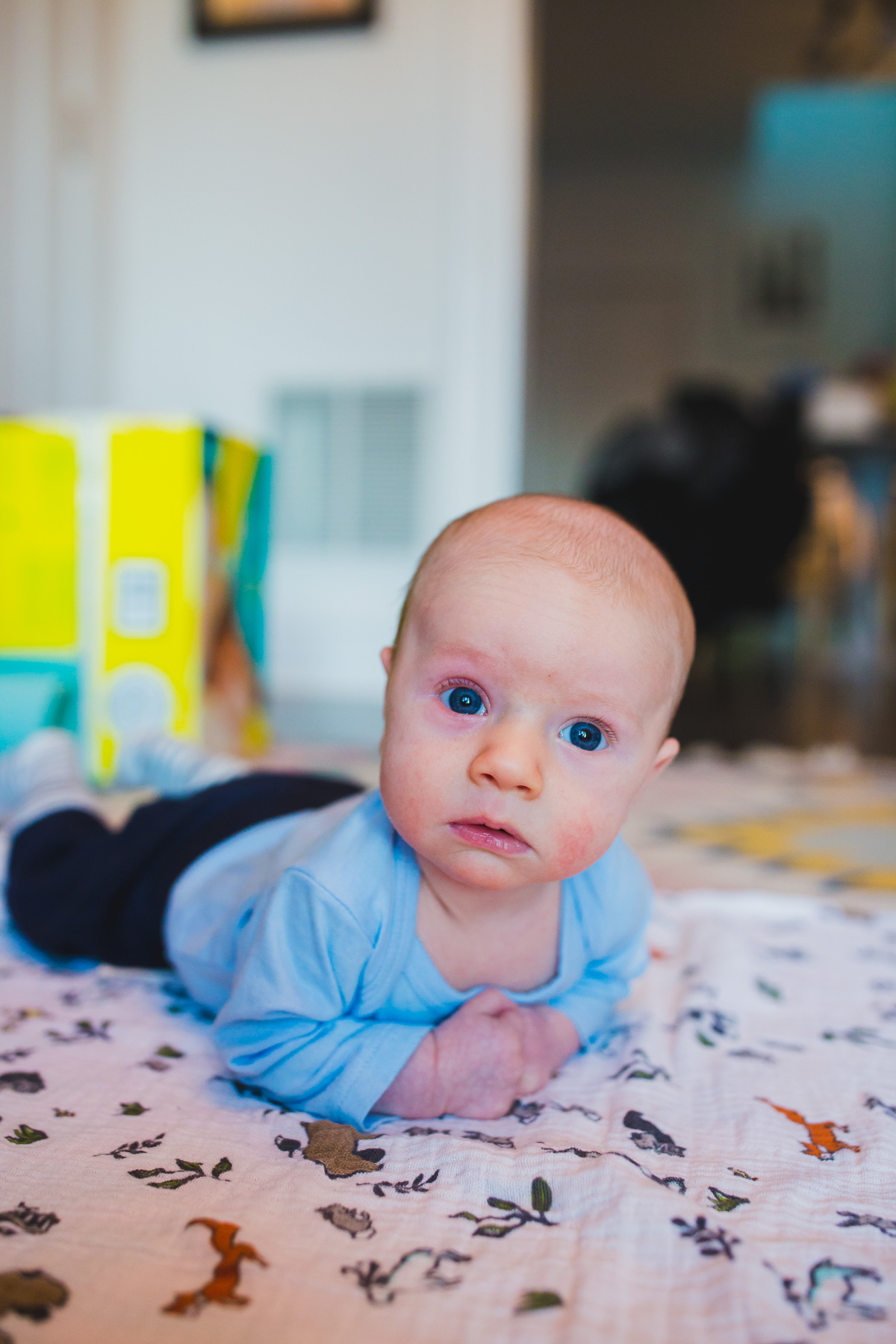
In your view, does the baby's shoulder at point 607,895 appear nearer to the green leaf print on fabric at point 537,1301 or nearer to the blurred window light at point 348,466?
the green leaf print on fabric at point 537,1301

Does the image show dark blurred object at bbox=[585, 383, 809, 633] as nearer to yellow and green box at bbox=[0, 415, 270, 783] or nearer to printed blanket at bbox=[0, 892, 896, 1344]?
yellow and green box at bbox=[0, 415, 270, 783]

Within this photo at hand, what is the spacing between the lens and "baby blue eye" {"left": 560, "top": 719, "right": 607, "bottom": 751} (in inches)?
21.7

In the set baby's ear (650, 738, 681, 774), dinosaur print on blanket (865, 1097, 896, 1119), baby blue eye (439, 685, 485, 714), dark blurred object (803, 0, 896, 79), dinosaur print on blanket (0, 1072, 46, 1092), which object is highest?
dark blurred object (803, 0, 896, 79)

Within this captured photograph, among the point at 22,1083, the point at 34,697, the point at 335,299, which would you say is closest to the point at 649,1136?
the point at 22,1083

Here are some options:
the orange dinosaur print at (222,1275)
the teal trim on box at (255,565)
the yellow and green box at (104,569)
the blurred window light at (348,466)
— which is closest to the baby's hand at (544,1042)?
the orange dinosaur print at (222,1275)

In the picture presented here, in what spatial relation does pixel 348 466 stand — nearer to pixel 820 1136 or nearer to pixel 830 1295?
pixel 820 1136

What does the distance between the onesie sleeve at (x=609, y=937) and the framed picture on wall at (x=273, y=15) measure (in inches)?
103

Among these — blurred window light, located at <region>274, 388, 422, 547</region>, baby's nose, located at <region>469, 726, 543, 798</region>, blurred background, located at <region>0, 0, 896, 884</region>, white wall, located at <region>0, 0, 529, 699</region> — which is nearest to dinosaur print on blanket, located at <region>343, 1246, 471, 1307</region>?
baby's nose, located at <region>469, 726, 543, 798</region>

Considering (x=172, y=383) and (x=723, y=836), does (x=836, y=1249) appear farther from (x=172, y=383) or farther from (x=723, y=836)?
(x=172, y=383)

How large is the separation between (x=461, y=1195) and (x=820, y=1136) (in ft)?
0.75

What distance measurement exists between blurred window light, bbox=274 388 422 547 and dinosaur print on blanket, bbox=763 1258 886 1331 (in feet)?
7.94

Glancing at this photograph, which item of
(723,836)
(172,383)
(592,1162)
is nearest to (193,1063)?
(592,1162)

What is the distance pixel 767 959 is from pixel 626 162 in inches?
223

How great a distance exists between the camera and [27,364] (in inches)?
109
